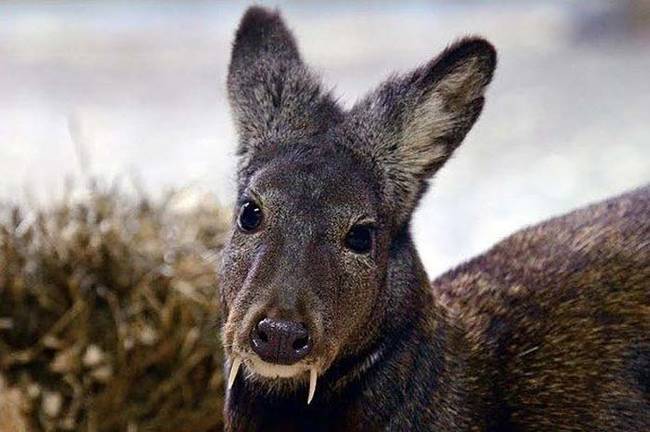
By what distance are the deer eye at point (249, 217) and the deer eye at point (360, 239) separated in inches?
8.1

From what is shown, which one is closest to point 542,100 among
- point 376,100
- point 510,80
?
point 510,80

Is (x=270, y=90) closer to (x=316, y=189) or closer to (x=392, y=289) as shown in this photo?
(x=316, y=189)

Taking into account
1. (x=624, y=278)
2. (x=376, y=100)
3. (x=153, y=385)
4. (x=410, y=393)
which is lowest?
(x=153, y=385)

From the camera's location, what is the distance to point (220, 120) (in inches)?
320

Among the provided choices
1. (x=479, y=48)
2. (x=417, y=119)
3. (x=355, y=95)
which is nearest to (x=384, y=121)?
(x=417, y=119)

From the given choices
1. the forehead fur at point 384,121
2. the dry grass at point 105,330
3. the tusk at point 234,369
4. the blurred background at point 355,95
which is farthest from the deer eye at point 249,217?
the blurred background at point 355,95

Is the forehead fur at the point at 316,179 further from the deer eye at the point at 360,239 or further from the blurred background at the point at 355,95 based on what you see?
the blurred background at the point at 355,95

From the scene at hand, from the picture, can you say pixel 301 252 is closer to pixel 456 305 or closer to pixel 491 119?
pixel 456 305

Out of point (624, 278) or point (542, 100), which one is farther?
point (542, 100)

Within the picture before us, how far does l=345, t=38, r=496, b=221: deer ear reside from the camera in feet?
10.4

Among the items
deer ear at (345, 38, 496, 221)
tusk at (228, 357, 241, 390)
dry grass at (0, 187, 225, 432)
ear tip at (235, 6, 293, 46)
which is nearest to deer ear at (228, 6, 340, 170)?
ear tip at (235, 6, 293, 46)

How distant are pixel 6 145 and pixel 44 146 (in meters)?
0.22

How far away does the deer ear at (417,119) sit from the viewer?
125 inches

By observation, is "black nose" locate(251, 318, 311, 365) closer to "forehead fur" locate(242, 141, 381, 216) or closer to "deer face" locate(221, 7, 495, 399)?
"deer face" locate(221, 7, 495, 399)
